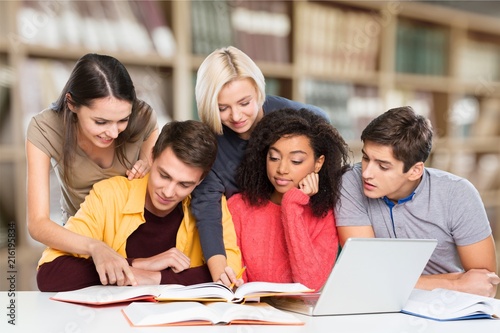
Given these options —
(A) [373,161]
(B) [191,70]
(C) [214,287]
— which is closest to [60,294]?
(C) [214,287]

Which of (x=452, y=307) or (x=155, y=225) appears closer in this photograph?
(x=452, y=307)

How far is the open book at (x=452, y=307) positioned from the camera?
137 cm

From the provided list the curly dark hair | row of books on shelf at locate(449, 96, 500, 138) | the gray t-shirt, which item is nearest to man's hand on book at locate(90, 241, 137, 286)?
the curly dark hair

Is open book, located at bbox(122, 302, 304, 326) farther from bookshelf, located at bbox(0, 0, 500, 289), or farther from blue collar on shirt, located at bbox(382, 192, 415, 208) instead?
bookshelf, located at bbox(0, 0, 500, 289)

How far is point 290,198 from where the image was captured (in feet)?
5.89

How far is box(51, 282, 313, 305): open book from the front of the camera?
4.45 ft

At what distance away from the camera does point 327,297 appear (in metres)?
1.33

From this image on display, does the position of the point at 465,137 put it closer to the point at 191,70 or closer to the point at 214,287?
the point at 191,70

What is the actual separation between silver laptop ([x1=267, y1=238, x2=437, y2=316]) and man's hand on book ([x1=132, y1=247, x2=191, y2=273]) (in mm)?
362

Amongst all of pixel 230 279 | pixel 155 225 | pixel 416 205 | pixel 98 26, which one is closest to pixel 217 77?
pixel 155 225

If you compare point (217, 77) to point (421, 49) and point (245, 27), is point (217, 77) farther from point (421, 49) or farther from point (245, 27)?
point (421, 49)

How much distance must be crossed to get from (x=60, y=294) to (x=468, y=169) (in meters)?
3.28

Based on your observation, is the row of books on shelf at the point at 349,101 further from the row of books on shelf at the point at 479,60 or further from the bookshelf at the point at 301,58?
the row of books on shelf at the point at 479,60

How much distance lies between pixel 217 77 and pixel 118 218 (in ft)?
1.59
